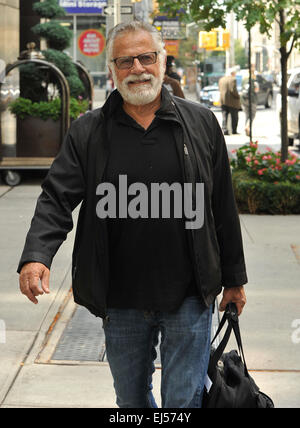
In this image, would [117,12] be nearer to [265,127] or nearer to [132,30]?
[132,30]

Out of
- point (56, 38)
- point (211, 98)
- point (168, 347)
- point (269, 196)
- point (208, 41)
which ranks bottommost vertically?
point (269, 196)

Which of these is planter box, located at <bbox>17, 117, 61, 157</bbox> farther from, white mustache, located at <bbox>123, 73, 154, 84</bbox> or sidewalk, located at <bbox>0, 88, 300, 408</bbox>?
white mustache, located at <bbox>123, 73, 154, 84</bbox>

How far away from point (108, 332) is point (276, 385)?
5.67 ft

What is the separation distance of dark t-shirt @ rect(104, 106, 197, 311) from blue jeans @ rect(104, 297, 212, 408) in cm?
6

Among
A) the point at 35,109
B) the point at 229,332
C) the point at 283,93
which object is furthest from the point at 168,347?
the point at 35,109

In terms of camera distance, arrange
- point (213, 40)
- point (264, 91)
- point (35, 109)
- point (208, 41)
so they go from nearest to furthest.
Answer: point (35, 109) → point (264, 91) → point (208, 41) → point (213, 40)

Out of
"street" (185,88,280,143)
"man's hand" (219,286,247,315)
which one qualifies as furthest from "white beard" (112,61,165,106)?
"street" (185,88,280,143)

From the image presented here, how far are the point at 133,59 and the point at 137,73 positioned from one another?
0.06 meters

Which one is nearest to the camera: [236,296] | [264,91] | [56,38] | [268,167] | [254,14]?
[236,296]

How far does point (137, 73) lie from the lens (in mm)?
3371

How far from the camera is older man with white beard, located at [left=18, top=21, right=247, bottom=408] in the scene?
10.9ft

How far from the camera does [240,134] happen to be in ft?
78.5

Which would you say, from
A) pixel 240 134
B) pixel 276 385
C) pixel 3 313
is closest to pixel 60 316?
pixel 3 313
